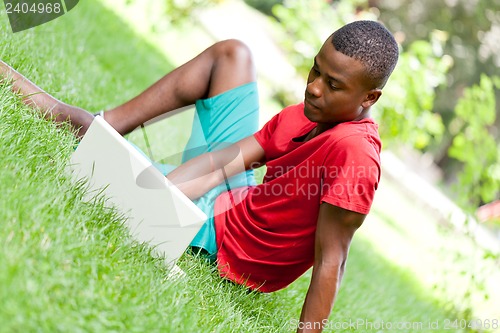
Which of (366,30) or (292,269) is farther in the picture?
(292,269)

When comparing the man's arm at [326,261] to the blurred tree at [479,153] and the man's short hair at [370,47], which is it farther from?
the blurred tree at [479,153]

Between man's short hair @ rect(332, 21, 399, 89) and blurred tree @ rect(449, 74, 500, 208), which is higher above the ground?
man's short hair @ rect(332, 21, 399, 89)

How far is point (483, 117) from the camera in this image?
5.58 meters

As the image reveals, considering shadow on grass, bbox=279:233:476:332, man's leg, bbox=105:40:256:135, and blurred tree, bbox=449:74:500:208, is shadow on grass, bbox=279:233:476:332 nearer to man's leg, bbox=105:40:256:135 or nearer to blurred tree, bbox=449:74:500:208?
blurred tree, bbox=449:74:500:208

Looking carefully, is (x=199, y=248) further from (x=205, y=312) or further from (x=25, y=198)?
(x=25, y=198)

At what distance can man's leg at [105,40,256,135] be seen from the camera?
2.91 meters

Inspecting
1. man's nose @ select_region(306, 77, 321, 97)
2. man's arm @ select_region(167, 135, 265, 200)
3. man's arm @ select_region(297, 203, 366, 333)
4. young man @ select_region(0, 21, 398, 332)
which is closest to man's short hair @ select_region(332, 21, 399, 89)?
young man @ select_region(0, 21, 398, 332)

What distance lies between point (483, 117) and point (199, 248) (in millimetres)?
3616

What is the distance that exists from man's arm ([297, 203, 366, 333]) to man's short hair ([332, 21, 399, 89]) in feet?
1.45

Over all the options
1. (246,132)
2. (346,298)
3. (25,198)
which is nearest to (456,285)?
(346,298)

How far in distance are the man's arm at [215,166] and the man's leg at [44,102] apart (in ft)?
1.49

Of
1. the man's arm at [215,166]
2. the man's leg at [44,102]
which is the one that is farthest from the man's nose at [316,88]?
the man's leg at [44,102]

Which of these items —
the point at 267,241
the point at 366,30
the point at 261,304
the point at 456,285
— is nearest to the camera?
the point at 366,30

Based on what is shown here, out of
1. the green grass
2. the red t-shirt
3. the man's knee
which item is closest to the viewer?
the green grass
